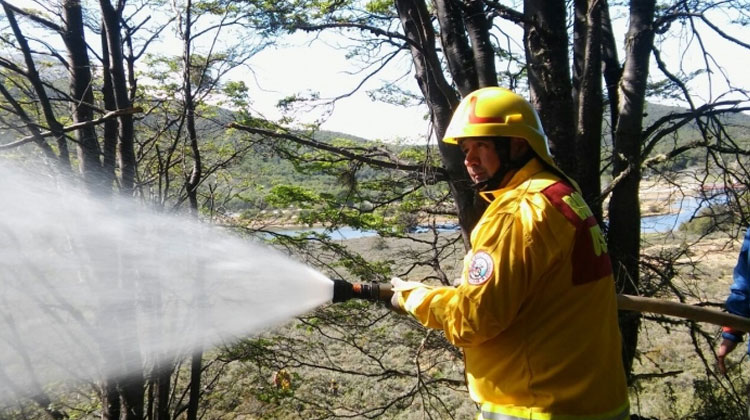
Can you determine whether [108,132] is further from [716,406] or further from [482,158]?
[716,406]

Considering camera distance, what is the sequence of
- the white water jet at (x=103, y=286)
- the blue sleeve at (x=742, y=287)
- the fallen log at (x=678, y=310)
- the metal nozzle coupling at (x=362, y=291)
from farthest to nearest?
the white water jet at (x=103, y=286)
the blue sleeve at (x=742, y=287)
the fallen log at (x=678, y=310)
the metal nozzle coupling at (x=362, y=291)

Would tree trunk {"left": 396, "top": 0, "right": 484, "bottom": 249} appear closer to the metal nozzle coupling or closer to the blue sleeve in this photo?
the metal nozzle coupling

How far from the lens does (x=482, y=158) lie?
2438 millimetres

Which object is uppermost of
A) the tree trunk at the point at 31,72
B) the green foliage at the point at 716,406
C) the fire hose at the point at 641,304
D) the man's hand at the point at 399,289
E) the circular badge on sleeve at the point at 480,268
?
the tree trunk at the point at 31,72

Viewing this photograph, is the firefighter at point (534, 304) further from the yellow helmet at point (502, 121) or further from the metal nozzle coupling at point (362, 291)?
the metal nozzle coupling at point (362, 291)

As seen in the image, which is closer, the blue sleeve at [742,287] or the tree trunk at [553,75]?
the blue sleeve at [742,287]

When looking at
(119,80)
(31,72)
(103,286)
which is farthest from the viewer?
(103,286)

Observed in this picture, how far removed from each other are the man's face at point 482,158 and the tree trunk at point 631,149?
390 centimetres

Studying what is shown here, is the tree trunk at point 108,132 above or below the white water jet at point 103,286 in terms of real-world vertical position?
above

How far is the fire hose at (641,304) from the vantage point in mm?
3023

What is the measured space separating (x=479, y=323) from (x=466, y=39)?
3344mm

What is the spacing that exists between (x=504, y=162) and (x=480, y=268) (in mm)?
634

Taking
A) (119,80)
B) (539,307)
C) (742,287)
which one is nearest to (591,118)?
(742,287)

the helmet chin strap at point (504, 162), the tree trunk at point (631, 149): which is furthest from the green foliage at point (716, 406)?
the helmet chin strap at point (504, 162)
